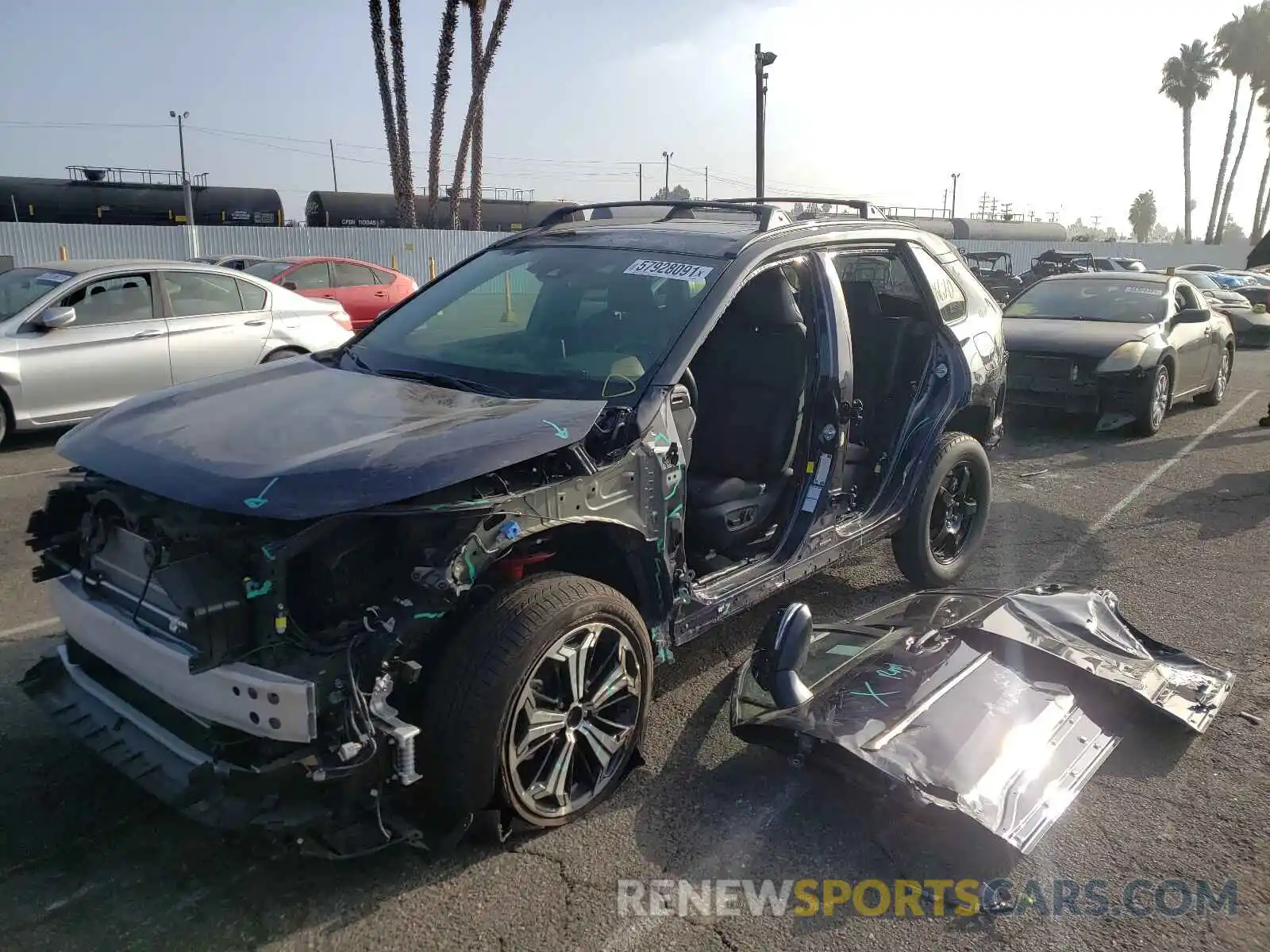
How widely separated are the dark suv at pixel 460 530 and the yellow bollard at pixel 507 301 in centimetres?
2

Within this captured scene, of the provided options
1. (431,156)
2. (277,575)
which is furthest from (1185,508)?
(431,156)

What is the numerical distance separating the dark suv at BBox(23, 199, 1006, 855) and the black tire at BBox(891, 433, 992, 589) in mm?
449

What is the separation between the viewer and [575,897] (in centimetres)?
276

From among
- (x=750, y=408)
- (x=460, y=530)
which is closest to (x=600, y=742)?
(x=460, y=530)

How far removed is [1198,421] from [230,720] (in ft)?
35.6

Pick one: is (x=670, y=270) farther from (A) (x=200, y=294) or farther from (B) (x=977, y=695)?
(A) (x=200, y=294)

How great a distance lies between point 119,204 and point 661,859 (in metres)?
29.3

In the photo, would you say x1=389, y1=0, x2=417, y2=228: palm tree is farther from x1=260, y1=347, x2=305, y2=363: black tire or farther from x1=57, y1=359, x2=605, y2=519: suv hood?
x1=57, y1=359, x2=605, y2=519: suv hood

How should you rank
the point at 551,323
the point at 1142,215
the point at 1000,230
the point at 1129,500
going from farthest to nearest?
the point at 1142,215, the point at 1000,230, the point at 1129,500, the point at 551,323

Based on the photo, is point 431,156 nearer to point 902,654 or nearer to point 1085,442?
point 1085,442

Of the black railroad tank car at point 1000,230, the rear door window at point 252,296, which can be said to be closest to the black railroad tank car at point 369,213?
the black railroad tank car at point 1000,230

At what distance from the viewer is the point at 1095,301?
10.5 meters

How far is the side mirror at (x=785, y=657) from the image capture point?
332cm

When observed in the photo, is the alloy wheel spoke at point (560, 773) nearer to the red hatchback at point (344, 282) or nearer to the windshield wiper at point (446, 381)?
the windshield wiper at point (446, 381)
